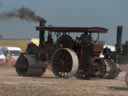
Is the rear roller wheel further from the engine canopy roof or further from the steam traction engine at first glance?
the engine canopy roof

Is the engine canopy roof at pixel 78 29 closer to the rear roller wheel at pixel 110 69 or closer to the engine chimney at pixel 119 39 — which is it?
the rear roller wheel at pixel 110 69

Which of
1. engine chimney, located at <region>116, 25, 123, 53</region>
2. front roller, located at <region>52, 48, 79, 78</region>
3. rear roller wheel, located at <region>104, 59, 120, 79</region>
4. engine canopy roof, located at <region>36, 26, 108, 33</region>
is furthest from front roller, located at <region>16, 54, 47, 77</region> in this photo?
engine chimney, located at <region>116, 25, 123, 53</region>

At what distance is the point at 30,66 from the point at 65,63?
2103 millimetres

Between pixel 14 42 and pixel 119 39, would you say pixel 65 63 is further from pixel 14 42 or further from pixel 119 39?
pixel 14 42

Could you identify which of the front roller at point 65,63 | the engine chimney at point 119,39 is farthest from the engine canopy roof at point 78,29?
the engine chimney at point 119,39

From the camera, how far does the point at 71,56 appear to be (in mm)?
26031

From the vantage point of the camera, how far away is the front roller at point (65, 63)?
2600cm

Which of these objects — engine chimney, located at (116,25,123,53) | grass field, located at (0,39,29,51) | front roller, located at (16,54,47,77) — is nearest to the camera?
front roller, located at (16,54,47,77)

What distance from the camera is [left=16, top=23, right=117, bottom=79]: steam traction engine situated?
2655 cm

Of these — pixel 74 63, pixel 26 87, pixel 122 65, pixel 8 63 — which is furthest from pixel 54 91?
pixel 8 63

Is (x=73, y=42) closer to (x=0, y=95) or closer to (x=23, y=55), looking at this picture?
(x=23, y=55)

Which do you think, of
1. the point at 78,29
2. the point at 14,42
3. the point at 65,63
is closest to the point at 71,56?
the point at 65,63

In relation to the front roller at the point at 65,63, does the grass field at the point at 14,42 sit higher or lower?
lower

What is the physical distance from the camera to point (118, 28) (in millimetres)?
34062
